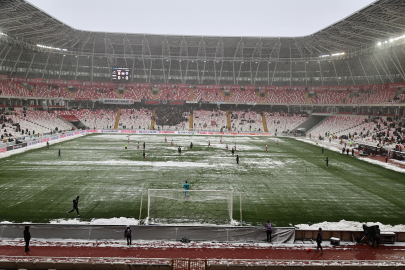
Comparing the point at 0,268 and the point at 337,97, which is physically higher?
the point at 337,97

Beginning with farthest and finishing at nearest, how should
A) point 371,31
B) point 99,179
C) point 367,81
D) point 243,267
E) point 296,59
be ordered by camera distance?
point 296,59 < point 367,81 < point 371,31 < point 99,179 < point 243,267

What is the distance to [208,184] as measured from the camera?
838 inches

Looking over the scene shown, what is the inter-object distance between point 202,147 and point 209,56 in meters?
44.6

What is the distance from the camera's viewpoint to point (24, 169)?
25.2m

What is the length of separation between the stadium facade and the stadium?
14.3 inches

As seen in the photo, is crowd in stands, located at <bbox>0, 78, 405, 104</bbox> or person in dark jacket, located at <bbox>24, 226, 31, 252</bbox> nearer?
person in dark jacket, located at <bbox>24, 226, 31, 252</bbox>

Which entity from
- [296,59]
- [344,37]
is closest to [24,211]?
[344,37]

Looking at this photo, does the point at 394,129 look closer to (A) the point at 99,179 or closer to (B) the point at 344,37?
(B) the point at 344,37

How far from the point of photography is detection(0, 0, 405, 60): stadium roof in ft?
148

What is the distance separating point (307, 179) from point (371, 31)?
41.9 metres

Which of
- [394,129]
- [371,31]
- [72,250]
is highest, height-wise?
[371,31]

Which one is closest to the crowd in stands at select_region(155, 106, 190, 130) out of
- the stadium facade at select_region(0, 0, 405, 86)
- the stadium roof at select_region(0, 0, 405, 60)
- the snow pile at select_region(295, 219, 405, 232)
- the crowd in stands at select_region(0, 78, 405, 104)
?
the crowd in stands at select_region(0, 78, 405, 104)

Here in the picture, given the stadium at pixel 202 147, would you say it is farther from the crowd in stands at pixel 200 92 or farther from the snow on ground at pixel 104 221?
the crowd in stands at pixel 200 92

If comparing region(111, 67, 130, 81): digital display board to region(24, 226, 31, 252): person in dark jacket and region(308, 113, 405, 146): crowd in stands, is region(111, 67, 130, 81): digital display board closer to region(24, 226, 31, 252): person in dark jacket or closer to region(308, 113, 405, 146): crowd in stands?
region(308, 113, 405, 146): crowd in stands
